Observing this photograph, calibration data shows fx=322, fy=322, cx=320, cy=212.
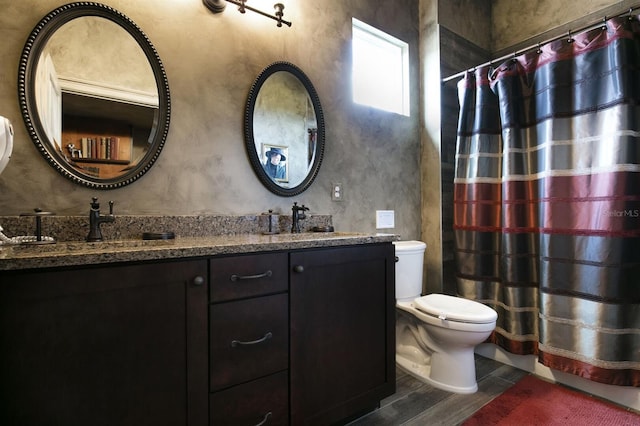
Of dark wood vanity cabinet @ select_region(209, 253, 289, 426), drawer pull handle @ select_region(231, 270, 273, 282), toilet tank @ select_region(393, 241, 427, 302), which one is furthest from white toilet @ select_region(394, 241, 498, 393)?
drawer pull handle @ select_region(231, 270, 273, 282)

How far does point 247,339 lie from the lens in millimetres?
1157

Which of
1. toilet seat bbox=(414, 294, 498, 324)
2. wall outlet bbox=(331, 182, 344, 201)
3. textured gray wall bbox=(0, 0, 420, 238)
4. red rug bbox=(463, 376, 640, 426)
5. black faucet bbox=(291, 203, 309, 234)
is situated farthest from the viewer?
wall outlet bbox=(331, 182, 344, 201)

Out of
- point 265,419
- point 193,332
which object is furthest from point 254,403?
point 193,332

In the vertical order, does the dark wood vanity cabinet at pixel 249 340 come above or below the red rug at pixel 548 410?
above

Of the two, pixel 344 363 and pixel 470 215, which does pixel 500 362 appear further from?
pixel 344 363

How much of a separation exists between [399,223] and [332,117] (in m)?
0.93

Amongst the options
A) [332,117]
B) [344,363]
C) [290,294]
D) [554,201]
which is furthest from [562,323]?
[332,117]

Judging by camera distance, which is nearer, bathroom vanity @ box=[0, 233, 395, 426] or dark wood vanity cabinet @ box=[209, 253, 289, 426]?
bathroom vanity @ box=[0, 233, 395, 426]

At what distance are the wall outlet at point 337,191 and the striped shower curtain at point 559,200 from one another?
872 mm

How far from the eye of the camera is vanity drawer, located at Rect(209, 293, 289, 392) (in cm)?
110

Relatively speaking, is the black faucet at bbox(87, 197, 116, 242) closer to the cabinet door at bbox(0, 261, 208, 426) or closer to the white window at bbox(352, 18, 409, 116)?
the cabinet door at bbox(0, 261, 208, 426)

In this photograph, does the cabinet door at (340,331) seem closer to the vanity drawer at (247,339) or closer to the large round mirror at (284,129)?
the vanity drawer at (247,339)

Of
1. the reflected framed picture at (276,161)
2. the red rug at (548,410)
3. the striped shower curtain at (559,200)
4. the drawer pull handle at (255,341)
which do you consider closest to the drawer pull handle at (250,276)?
the drawer pull handle at (255,341)

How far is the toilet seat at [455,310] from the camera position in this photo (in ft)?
5.54
